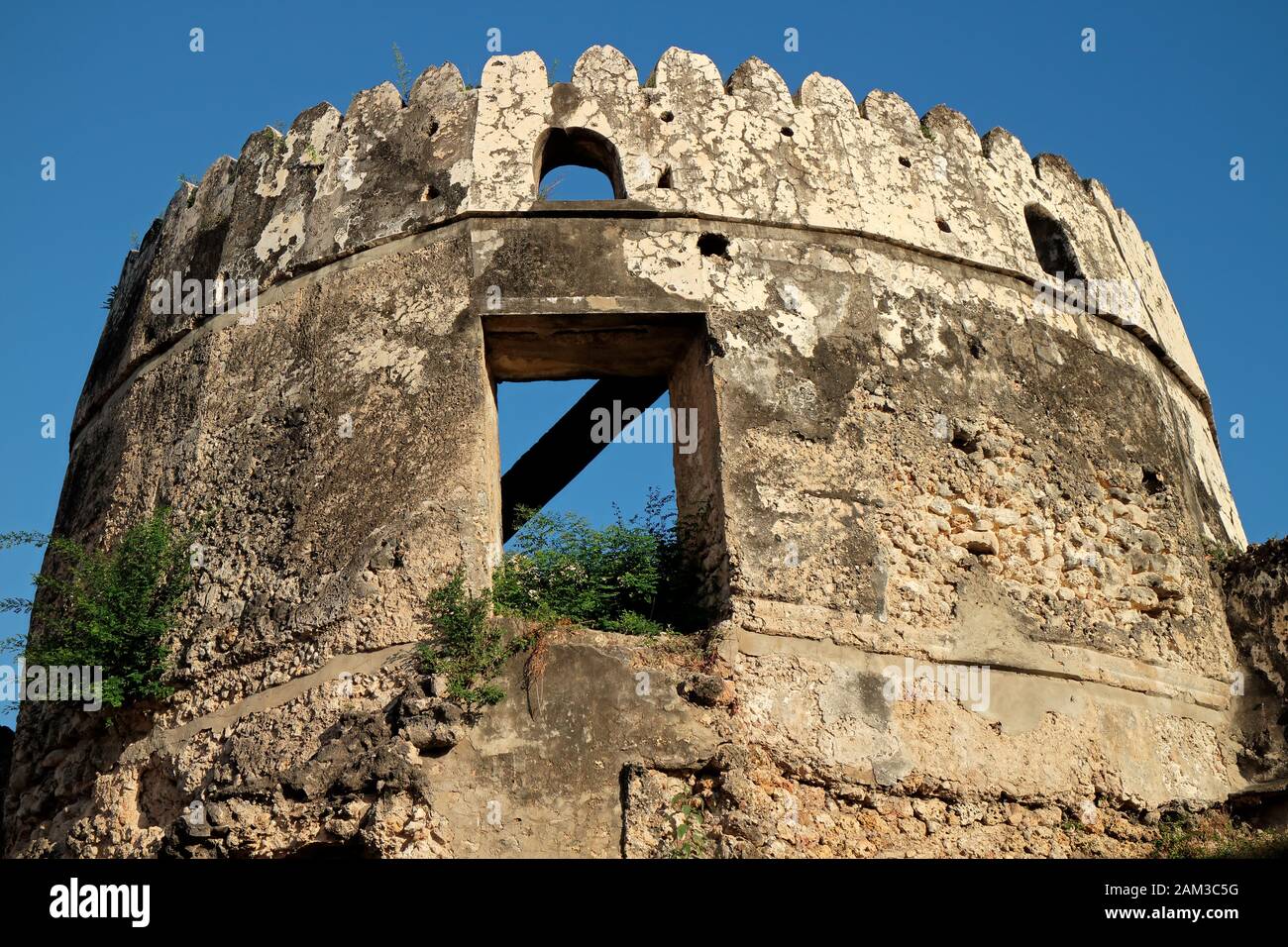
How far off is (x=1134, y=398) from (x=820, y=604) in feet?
9.46

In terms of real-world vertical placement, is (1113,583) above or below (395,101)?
below

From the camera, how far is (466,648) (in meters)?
7.75

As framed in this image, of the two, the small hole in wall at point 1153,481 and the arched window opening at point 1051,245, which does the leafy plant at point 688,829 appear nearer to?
the small hole in wall at point 1153,481

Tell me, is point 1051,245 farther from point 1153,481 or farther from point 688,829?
point 688,829

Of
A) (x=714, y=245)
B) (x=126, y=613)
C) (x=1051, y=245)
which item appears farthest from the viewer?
(x=1051, y=245)

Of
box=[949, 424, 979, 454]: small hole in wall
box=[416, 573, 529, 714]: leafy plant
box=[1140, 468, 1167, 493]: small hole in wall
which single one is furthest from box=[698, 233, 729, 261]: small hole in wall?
box=[1140, 468, 1167, 493]: small hole in wall

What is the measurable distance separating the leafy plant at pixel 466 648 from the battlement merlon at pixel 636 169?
7.81 ft

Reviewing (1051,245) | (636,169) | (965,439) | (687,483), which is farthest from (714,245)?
(1051,245)

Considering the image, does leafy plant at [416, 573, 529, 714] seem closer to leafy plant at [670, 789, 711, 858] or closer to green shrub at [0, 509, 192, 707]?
leafy plant at [670, 789, 711, 858]

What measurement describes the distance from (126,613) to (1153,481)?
576 centimetres

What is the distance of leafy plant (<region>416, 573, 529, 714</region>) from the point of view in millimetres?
7660

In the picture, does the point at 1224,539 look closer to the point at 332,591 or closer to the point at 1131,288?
the point at 1131,288

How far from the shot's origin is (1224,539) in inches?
390
